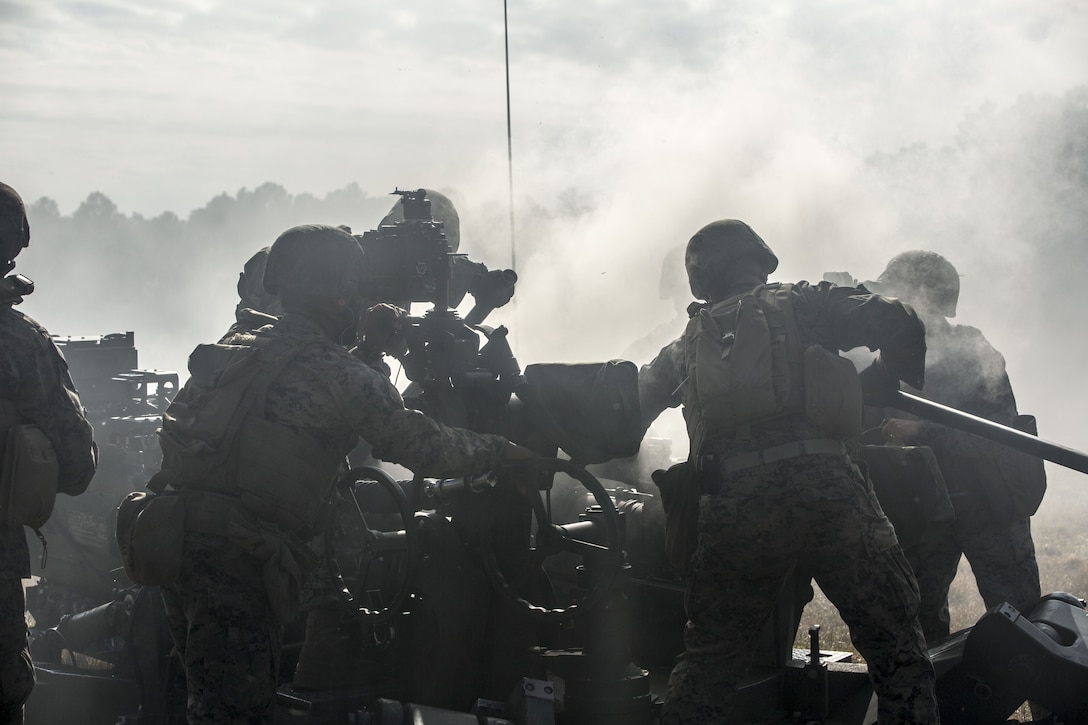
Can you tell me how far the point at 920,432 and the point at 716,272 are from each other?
227 cm

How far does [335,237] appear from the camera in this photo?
455 cm

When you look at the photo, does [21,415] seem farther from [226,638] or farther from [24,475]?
[226,638]

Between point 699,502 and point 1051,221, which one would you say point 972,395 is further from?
point 1051,221

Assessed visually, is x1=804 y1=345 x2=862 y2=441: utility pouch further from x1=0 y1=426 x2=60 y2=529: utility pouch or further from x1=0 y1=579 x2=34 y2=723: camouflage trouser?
x1=0 y1=579 x2=34 y2=723: camouflage trouser

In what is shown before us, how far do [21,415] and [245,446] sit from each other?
1.08 metres

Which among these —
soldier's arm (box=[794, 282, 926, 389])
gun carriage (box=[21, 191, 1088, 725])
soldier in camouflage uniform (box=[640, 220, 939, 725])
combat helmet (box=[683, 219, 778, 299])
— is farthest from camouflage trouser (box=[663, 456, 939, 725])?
combat helmet (box=[683, 219, 778, 299])

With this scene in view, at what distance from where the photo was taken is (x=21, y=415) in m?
4.67

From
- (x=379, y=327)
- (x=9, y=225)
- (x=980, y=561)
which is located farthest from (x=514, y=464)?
(x=980, y=561)

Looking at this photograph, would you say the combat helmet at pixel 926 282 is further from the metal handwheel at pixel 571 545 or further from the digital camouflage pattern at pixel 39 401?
the digital camouflage pattern at pixel 39 401

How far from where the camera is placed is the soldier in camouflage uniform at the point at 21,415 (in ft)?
14.7

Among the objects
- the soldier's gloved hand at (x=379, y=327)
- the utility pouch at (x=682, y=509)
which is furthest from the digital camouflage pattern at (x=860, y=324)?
the soldier's gloved hand at (x=379, y=327)

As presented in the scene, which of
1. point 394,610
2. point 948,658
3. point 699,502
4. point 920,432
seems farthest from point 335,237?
point 920,432

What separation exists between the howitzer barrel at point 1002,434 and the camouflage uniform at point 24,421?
3.33m

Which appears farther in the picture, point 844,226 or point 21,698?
point 844,226
